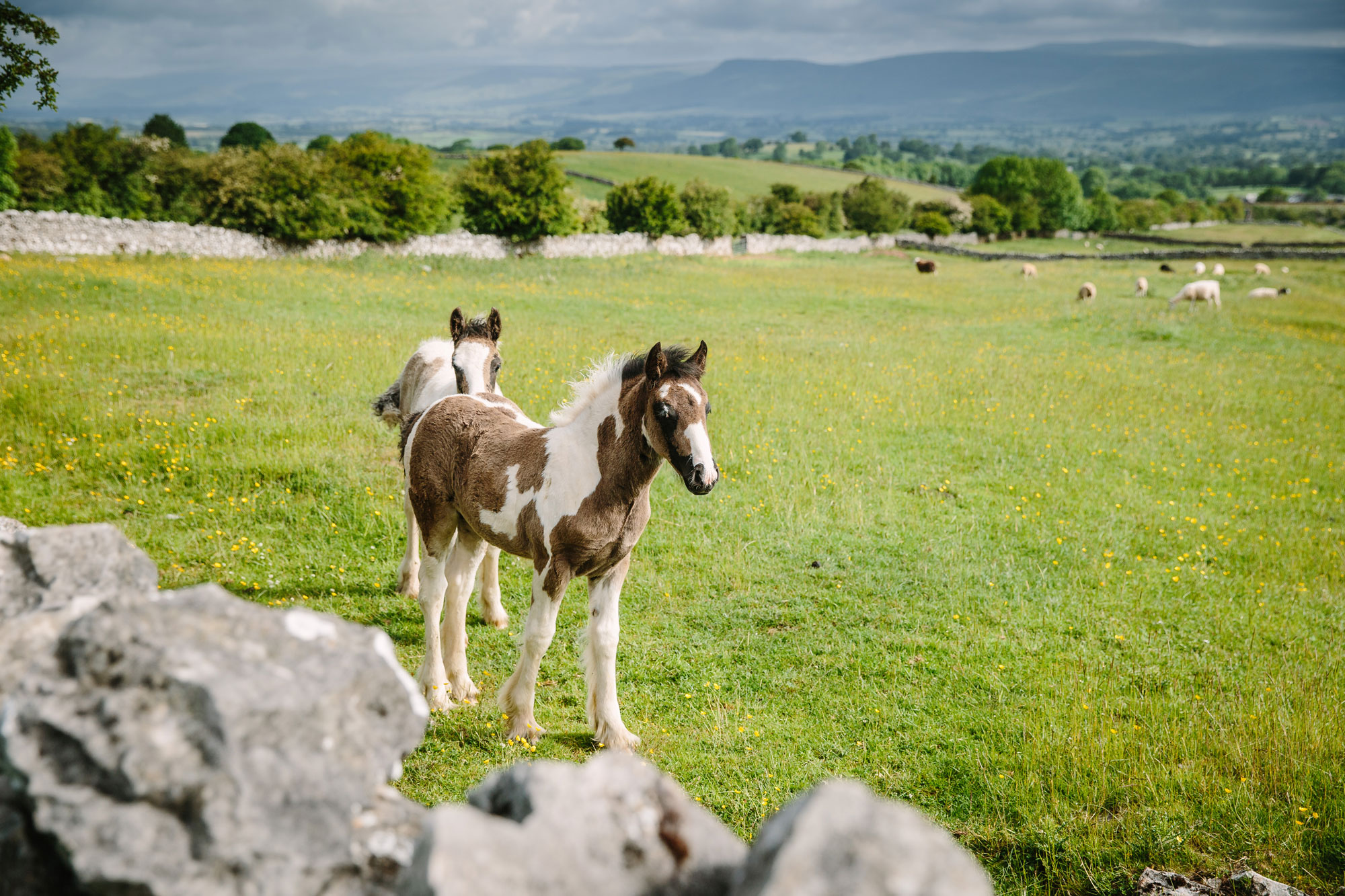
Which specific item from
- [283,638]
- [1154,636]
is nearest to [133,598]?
[283,638]

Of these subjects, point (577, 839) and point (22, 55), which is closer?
point (577, 839)

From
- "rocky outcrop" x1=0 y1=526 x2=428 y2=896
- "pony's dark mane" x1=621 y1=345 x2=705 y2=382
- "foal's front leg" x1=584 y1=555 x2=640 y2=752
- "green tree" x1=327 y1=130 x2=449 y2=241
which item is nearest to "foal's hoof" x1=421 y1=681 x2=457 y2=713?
"foal's front leg" x1=584 y1=555 x2=640 y2=752

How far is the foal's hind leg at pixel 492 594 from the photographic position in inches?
321

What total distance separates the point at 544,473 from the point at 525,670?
1568 mm

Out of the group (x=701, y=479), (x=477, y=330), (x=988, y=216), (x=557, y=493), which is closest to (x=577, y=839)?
(x=701, y=479)

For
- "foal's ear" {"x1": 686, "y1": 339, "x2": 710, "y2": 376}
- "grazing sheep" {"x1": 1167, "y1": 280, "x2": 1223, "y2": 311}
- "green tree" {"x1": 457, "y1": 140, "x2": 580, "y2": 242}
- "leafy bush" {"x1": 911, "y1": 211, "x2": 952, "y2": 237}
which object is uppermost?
"leafy bush" {"x1": 911, "y1": 211, "x2": 952, "y2": 237}

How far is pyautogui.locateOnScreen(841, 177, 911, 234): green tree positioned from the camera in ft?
282

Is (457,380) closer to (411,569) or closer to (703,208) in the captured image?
(411,569)

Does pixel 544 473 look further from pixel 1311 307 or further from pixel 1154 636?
pixel 1311 307

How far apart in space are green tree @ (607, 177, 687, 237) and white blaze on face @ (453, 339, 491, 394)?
48.8m

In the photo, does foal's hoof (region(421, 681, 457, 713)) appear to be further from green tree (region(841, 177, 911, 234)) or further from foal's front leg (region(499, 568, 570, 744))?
green tree (region(841, 177, 911, 234))

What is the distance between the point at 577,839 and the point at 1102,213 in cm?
12237

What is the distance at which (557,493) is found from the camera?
5902 millimetres

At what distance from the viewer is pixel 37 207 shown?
42.4 m
